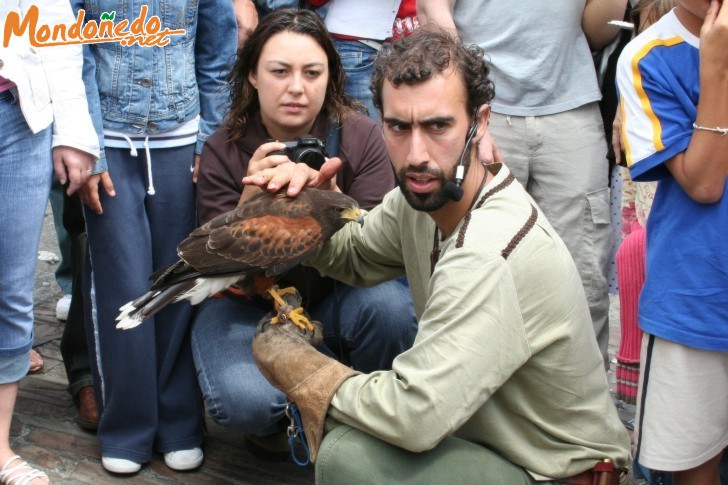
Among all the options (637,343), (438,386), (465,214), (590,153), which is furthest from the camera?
(590,153)

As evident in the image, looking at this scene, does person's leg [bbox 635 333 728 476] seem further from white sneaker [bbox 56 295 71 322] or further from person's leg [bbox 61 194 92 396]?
white sneaker [bbox 56 295 71 322]

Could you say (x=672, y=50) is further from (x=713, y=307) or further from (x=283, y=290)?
(x=283, y=290)

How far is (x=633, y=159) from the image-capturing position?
2904 mm

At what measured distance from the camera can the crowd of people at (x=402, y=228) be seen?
2615 millimetres

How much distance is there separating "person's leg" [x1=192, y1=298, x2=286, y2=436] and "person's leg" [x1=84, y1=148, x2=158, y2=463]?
0.32 m

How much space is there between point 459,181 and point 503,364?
1.97 ft

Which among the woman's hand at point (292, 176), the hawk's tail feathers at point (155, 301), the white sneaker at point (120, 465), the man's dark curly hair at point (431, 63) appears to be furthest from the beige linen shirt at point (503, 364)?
the white sneaker at point (120, 465)

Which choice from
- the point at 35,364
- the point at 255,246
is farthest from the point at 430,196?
the point at 35,364

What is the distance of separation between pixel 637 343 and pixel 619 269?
0.34 m

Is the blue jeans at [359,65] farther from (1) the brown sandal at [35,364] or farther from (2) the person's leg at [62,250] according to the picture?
(1) the brown sandal at [35,364]

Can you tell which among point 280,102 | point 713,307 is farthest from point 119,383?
point 713,307

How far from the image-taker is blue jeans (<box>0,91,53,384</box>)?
11.4 ft

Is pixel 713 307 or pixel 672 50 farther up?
pixel 672 50

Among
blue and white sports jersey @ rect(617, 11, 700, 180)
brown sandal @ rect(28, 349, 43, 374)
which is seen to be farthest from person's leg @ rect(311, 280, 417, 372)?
brown sandal @ rect(28, 349, 43, 374)
